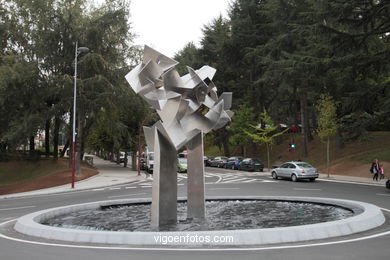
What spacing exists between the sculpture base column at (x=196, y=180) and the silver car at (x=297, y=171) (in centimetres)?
1671

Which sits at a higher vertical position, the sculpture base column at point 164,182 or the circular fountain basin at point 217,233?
the sculpture base column at point 164,182

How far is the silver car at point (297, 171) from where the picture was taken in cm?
2712

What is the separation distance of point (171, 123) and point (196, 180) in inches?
80.3

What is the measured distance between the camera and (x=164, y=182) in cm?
1154

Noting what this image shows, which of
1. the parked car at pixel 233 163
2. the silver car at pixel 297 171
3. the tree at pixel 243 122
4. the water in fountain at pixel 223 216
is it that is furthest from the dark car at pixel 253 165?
the water in fountain at pixel 223 216

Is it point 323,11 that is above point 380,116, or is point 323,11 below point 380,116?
above

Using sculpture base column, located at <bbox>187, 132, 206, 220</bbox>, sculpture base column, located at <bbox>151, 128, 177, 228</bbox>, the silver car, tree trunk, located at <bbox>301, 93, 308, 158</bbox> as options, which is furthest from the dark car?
sculpture base column, located at <bbox>151, 128, 177, 228</bbox>

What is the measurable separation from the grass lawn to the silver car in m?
20.6

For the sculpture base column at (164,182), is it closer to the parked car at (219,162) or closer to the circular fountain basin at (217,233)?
the circular fountain basin at (217,233)

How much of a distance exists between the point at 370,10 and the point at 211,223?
1994cm

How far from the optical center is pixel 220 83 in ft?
159

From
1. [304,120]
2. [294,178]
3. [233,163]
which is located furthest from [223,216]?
[233,163]

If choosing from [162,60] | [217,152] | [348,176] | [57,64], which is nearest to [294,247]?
[162,60]

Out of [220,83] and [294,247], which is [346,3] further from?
[220,83]
